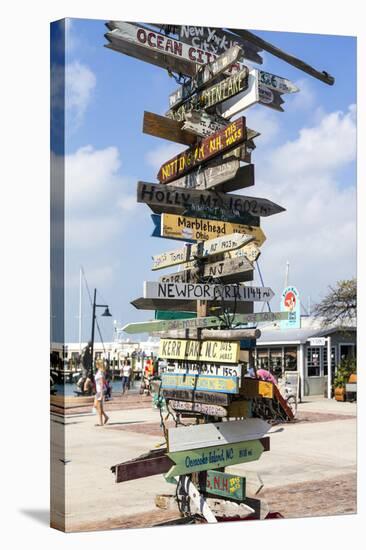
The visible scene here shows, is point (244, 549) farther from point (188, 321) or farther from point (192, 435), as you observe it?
point (188, 321)

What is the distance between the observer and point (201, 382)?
607 centimetres

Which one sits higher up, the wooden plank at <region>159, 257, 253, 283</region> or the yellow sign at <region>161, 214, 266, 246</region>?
the yellow sign at <region>161, 214, 266, 246</region>

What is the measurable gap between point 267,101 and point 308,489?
4.12 m

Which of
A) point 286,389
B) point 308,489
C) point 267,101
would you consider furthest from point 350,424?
point 267,101

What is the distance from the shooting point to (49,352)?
6578 millimetres

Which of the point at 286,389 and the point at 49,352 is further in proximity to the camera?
the point at 286,389

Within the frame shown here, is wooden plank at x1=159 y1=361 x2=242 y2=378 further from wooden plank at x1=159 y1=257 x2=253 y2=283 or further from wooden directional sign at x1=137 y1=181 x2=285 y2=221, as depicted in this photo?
wooden directional sign at x1=137 y1=181 x2=285 y2=221

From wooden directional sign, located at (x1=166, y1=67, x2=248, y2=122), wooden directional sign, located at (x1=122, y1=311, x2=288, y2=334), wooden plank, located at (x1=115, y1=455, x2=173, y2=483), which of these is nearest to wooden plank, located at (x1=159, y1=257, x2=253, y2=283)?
wooden directional sign, located at (x1=122, y1=311, x2=288, y2=334)

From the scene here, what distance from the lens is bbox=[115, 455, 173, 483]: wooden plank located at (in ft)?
19.3

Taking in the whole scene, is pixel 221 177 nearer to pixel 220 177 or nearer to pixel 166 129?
pixel 220 177

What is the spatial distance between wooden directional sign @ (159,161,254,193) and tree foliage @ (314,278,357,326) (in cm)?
1557

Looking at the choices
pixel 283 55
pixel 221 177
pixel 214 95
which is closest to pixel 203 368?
pixel 221 177

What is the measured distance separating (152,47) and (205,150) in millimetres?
963

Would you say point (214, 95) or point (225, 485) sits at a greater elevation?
point (214, 95)
